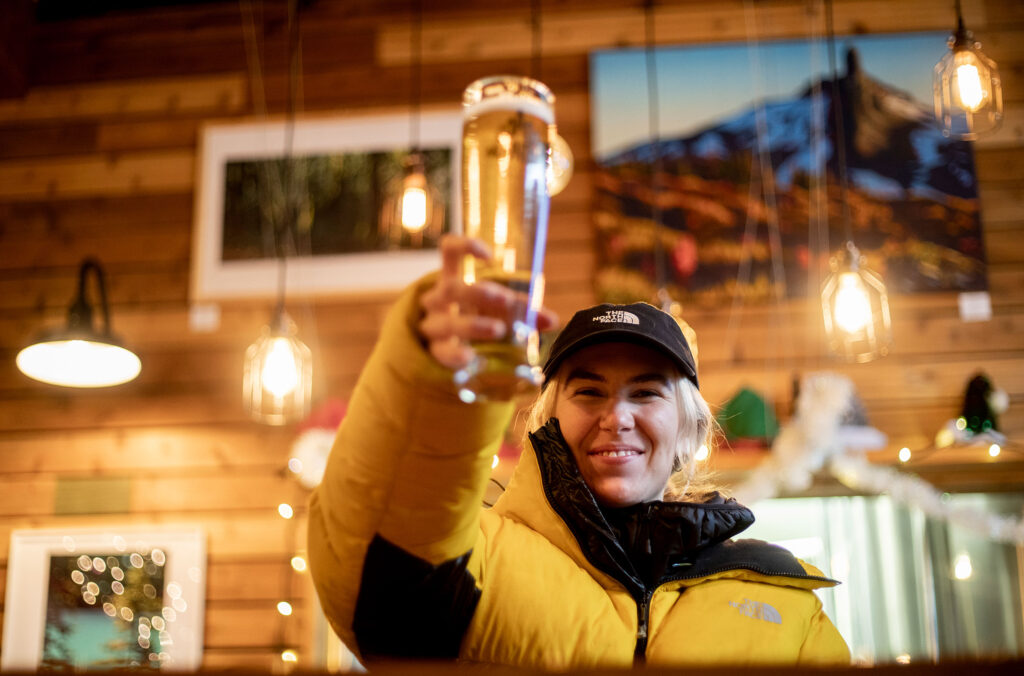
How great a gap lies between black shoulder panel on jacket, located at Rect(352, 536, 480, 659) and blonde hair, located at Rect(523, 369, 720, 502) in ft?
1.26

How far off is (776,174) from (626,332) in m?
3.13

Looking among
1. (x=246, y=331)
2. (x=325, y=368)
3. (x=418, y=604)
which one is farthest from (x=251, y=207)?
(x=418, y=604)

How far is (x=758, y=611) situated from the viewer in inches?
46.6

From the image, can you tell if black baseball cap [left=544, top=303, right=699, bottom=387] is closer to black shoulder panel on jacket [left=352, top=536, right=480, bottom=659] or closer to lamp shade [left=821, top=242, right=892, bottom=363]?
black shoulder panel on jacket [left=352, top=536, right=480, bottom=659]

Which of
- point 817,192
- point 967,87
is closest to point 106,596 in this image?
point 817,192

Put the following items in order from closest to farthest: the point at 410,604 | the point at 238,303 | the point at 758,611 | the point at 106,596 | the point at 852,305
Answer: the point at 410,604, the point at 758,611, the point at 852,305, the point at 106,596, the point at 238,303

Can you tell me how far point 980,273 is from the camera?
157 inches

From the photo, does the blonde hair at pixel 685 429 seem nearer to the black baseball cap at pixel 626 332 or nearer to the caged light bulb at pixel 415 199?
the black baseball cap at pixel 626 332

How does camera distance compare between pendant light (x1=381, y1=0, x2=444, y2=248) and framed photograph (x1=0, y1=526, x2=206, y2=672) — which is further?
framed photograph (x1=0, y1=526, x2=206, y2=672)

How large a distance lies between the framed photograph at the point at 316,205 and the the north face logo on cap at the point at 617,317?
2944mm

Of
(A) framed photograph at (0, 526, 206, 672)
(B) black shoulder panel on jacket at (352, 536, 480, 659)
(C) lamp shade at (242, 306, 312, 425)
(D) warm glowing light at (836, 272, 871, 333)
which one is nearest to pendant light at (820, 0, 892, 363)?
(D) warm glowing light at (836, 272, 871, 333)

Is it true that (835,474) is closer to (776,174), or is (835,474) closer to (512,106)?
(776,174)

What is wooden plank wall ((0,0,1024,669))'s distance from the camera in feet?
13.0

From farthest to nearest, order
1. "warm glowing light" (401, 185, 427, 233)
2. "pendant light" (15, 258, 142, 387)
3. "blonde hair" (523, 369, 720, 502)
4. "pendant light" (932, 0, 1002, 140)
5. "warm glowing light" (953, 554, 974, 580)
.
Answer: "warm glowing light" (953, 554, 974, 580) < "pendant light" (15, 258, 142, 387) < "warm glowing light" (401, 185, 427, 233) < "pendant light" (932, 0, 1002, 140) < "blonde hair" (523, 369, 720, 502)
